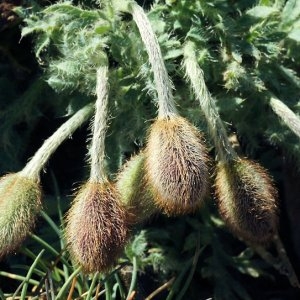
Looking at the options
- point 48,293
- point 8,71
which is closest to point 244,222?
point 48,293

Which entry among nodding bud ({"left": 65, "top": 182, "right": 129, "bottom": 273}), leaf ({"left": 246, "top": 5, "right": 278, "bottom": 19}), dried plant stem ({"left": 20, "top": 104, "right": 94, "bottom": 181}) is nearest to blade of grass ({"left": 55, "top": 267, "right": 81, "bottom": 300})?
nodding bud ({"left": 65, "top": 182, "right": 129, "bottom": 273})

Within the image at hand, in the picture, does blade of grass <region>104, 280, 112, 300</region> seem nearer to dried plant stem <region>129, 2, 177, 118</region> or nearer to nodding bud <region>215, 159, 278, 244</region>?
nodding bud <region>215, 159, 278, 244</region>

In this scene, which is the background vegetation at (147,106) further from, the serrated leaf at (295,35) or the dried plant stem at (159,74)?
the dried plant stem at (159,74)

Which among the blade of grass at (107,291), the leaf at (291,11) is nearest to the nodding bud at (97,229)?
the blade of grass at (107,291)

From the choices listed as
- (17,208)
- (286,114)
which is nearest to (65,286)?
(17,208)

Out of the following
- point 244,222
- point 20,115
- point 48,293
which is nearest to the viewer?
point 244,222

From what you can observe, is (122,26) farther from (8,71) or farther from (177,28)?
(8,71)
